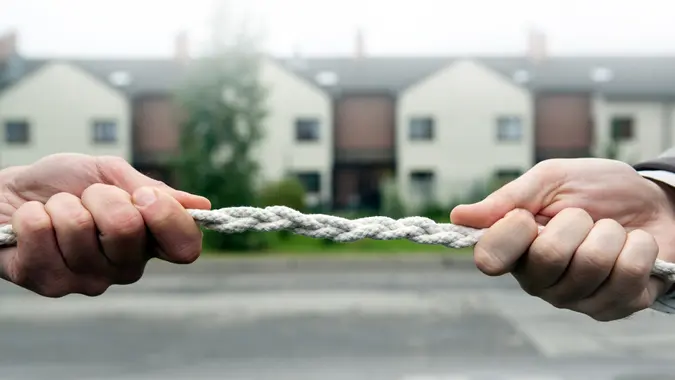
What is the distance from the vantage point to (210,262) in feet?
20.0

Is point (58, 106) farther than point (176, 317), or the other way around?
point (58, 106)

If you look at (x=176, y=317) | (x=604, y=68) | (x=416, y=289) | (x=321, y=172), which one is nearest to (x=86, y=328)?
(x=176, y=317)

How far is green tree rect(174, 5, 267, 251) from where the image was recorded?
22.7ft

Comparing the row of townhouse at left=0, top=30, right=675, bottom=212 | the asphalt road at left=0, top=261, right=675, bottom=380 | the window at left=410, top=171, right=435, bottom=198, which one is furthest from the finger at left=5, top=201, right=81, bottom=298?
the row of townhouse at left=0, top=30, right=675, bottom=212

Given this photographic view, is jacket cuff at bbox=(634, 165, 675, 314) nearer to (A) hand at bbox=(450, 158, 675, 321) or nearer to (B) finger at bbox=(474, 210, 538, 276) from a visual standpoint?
(A) hand at bbox=(450, 158, 675, 321)

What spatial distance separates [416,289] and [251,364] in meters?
2.23

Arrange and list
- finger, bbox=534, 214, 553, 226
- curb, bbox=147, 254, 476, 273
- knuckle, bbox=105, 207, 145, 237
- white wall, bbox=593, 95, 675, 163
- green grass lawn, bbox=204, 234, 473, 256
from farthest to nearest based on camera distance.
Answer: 1. white wall, bbox=593, 95, 675, 163
2. green grass lawn, bbox=204, 234, 473, 256
3. curb, bbox=147, 254, 476, 273
4. finger, bbox=534, 214, 553, 226
5. knuckle, bbox=105, 207, 145, 237

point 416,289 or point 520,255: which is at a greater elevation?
point 520,255

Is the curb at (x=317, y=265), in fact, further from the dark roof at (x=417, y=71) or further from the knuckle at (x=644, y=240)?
the dark roof at (x=417, y=71)

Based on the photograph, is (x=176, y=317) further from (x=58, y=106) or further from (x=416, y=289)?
(x=58, y=106)

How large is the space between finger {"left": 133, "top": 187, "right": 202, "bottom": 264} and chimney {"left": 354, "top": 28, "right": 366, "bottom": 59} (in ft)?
43.0

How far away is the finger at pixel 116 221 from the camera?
753 millimetres

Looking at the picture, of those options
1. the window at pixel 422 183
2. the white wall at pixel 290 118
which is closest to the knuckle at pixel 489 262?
the window at pixel 422 183

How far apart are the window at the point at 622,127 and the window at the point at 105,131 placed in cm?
815
